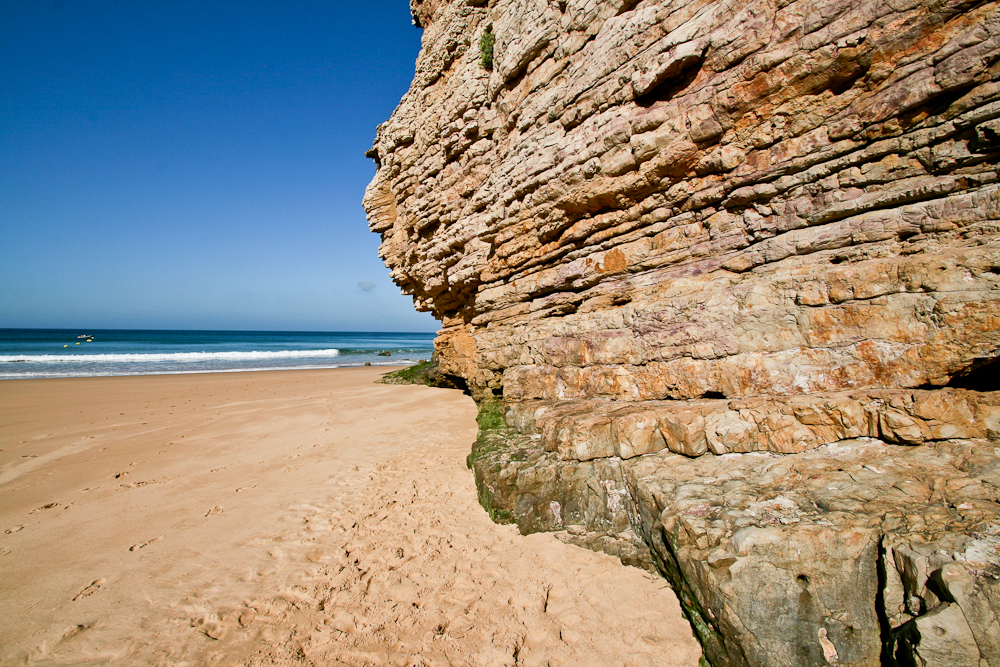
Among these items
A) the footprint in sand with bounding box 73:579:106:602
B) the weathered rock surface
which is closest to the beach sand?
the footprint in sand with bounding box 73:579:106:602

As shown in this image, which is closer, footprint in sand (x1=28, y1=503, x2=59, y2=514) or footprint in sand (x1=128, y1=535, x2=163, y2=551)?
footprint in sand (x1=128, y1=535, x2=163, y2=551)

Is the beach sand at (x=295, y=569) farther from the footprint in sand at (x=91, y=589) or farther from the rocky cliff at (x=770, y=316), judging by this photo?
the rocky cliff at (x=770, y=316)

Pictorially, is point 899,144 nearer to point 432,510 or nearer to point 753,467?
point 753,467

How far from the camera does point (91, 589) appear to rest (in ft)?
13.8

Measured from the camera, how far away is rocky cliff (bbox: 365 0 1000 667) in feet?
9.58

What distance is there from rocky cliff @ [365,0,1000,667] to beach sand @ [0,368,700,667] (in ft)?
2.21

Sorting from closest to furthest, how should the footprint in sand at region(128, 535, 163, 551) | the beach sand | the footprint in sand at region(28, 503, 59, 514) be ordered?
the beach sand < the footprint in sand at region(128, 535, 163, 551) < the footprint in sand at region(28, 503, 59, 514)

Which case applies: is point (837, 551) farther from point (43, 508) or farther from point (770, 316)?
point (43, 508)

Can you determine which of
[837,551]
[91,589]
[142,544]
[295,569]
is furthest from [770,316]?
[142,544]

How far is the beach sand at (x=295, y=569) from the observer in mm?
3492

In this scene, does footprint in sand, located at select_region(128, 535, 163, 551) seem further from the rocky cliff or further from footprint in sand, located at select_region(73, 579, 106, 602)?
the rocky cliff

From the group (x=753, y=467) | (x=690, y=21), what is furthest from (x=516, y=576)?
(x=690, y=21)

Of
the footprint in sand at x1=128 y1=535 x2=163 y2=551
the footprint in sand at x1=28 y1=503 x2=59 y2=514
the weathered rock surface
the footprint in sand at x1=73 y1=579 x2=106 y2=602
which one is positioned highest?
the weathered rock surface

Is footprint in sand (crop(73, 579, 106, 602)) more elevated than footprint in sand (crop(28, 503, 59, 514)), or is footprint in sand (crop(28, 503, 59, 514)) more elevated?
footprint in sand (crop(28, 503, 59, 514))
